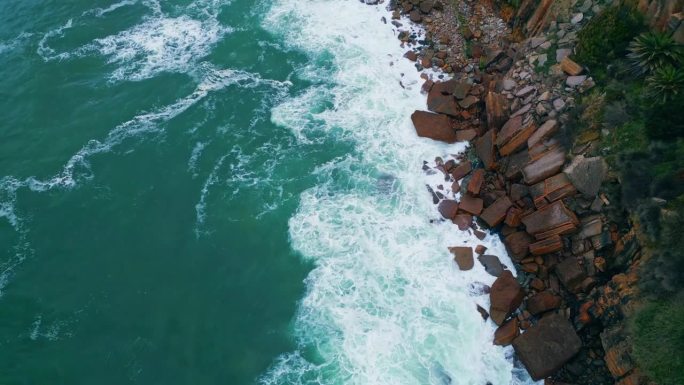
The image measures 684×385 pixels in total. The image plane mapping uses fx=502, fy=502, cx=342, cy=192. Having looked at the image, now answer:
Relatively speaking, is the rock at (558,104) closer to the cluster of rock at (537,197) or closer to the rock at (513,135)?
the cluster of rock at (537,197)

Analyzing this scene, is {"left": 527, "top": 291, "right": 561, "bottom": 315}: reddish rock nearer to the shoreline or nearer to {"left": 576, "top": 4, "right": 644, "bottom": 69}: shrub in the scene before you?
the shoreline

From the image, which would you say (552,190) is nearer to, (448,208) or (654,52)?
(448,208)

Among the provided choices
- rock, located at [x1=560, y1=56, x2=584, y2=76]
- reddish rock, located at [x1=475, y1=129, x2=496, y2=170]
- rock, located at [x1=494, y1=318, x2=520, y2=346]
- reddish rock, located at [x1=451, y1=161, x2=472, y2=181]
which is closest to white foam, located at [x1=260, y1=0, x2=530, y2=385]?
rock, located at [x1=494, y1=318, x2=520, y2=346]

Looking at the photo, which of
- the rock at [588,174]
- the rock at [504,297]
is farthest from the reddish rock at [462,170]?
the rock at [504,297]

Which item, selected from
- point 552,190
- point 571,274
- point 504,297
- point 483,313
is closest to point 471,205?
point 552,190

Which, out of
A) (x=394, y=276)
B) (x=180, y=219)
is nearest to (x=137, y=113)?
(x=180, y=219)

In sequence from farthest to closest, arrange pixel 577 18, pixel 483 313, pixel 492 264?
pixel 577 18
pixel 492 264
pixel 483 313

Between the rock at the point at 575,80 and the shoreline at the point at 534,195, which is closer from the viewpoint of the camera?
the shoreline at the point at 534,195
